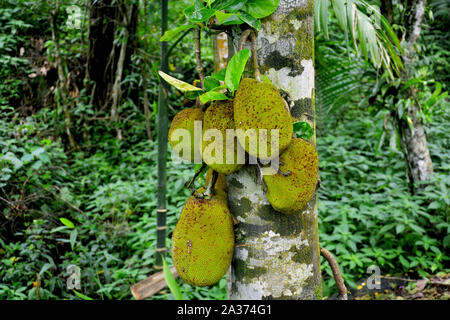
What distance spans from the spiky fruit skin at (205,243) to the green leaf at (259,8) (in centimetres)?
32

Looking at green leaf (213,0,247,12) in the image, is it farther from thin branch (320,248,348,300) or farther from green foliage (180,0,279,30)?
thin branch (320,248,348,300)

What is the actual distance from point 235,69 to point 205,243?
29 centimetres

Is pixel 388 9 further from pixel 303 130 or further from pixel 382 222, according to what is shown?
pixel 303 130

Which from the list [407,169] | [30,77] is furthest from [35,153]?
[407,169]

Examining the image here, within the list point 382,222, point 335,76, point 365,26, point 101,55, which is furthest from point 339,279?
point 101,55

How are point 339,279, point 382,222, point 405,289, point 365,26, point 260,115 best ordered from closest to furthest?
1. point 260,115
2. point 339,279
3. point 365,26
4. point 405,289
5. point 382,222

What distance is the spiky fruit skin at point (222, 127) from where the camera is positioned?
586mm

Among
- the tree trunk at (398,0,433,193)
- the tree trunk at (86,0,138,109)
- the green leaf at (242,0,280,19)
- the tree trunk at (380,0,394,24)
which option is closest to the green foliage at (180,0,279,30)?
the green leaf at (242,0,280,19)

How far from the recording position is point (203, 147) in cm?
61

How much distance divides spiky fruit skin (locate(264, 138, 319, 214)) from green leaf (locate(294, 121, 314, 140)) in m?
0.02

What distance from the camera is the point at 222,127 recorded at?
59 centimetres

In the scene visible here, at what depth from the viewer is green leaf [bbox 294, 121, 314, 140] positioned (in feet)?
2.00

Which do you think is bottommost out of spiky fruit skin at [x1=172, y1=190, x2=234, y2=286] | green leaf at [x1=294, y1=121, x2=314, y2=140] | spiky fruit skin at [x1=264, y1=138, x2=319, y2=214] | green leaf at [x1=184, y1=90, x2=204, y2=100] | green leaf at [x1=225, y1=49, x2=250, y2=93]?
spiky fruit skin at [x1=172, y1=190, x2=234, y2=286]
